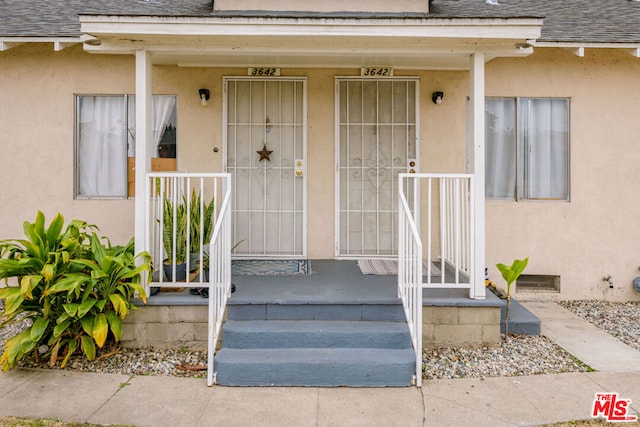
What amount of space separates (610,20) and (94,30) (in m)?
5.83

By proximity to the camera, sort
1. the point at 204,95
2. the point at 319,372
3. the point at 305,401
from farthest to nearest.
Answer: the point at 204,95 < the point at 319,372 < the point at 305,401

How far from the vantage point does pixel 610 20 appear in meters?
5.30

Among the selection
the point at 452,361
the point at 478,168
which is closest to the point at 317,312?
the point at 452,361

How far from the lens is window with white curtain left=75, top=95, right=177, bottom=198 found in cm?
528

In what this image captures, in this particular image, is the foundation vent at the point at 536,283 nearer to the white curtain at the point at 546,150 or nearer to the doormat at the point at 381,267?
the white curtain at the point at 546,150

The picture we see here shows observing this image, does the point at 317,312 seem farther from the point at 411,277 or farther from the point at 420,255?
the point at 420,255

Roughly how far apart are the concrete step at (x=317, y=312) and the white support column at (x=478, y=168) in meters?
0.78

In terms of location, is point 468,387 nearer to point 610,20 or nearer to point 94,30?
point 94,30

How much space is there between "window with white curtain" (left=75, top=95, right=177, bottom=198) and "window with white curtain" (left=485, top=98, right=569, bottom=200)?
158 inches

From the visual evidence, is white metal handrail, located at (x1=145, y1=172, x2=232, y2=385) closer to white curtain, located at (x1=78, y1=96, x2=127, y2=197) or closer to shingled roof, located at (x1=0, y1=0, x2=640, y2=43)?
white curtain, located at (x1=78, y1=96, x2=127, y2=197)

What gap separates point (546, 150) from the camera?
5.38 meters

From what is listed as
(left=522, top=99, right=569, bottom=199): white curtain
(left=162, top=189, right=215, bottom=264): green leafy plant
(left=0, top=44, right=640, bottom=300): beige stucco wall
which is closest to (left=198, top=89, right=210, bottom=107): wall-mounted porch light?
(left=0, top=44, right=640, bottom=300): beige stucco wall

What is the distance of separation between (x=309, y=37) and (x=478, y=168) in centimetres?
189

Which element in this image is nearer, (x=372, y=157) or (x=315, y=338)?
(x=315, y=338)
